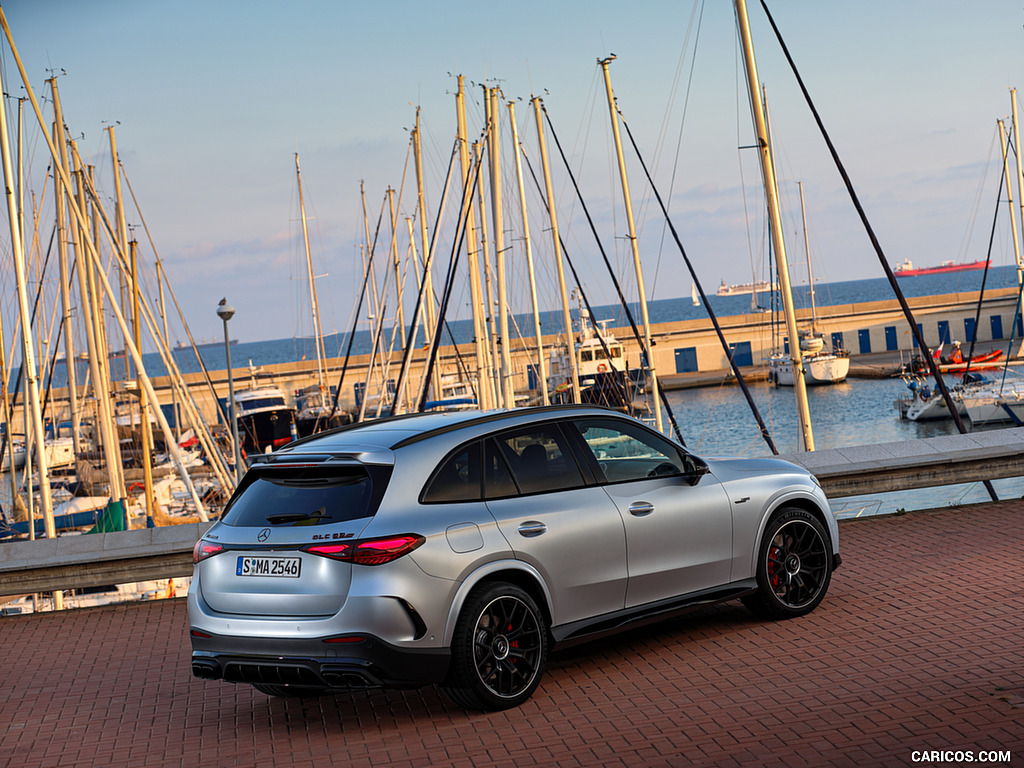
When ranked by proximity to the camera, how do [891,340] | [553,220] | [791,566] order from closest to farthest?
[791,566] → [553,220] → [891,340]

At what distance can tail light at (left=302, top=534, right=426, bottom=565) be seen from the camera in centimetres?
536

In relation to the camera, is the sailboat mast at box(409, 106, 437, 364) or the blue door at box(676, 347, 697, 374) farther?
the blue door at box(676, 347, 697, 374)

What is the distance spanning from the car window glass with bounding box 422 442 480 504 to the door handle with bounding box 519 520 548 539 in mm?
309

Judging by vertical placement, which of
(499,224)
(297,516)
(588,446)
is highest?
(499,224)

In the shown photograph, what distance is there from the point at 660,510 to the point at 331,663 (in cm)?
235

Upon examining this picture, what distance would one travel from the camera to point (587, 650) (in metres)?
7.14

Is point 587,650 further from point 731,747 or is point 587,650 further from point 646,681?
point 731,747

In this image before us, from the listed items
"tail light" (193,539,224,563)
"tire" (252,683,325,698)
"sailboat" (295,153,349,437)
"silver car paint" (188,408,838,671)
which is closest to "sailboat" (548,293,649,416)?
"sailboat" (295,153,349,437)

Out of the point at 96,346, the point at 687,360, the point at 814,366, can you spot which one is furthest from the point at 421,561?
the point at 687,360

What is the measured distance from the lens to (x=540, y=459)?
6.34m

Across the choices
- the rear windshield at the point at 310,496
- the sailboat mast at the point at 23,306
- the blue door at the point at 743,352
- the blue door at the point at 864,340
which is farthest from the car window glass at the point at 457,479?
the blue door at the point at 864,340

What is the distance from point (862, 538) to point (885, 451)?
5.95 ft

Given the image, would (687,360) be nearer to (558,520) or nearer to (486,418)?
(486,418)

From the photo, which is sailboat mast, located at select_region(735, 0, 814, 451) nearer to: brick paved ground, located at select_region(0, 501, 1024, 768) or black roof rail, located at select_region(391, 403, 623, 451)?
brick paved ground, located at select_region(0, 501, 1024, 768)
